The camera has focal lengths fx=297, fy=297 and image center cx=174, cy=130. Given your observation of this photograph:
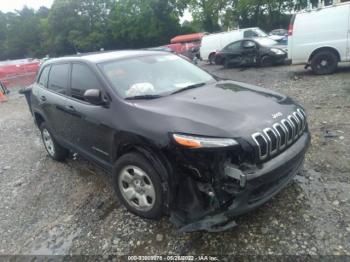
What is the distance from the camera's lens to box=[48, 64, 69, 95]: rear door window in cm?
425

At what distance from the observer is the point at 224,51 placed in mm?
14750

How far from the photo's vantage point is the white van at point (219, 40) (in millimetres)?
17266

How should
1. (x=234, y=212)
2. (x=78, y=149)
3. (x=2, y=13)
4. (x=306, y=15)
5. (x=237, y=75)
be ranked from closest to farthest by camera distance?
1. (x=234, y=212)
2. (x=78, y=149)
3. (x=306, y=15)
4. (x=237, y=75)
5. (x=2, y=13)

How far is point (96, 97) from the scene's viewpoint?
3.26 m

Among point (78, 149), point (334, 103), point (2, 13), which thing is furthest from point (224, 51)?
point (2, 13)

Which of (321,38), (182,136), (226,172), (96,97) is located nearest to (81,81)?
(96,97)

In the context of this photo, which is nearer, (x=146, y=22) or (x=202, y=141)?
(x=202, y=141)

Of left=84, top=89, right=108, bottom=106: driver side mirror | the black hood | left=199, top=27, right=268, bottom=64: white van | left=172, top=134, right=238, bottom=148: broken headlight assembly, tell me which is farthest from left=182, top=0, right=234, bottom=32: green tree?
left=172, top=134, right=238, bottom=148: broken headlight assembly

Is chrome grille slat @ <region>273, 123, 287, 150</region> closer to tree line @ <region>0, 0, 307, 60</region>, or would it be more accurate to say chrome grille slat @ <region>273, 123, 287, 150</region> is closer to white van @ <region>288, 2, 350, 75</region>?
white van @ <region>288, 2, 350, 75</region>

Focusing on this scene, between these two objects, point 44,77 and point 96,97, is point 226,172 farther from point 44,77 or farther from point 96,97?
point 44,77

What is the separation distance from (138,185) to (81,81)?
1.65 metres

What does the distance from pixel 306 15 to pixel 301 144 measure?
25.9ft

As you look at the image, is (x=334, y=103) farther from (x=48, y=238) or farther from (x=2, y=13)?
(x=2, y=13)

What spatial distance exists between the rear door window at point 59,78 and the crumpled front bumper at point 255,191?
2.73 meters
